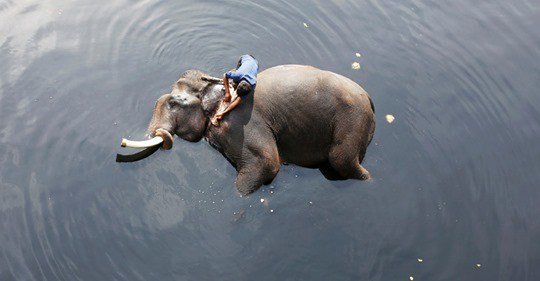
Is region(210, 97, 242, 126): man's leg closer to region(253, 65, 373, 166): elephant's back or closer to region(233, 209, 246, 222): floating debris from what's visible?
region(253, 65, 373, 166): elephant's back

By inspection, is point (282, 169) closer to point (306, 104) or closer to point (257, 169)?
point (257, 169)

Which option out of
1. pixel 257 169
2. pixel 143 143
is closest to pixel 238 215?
pixel 257 169

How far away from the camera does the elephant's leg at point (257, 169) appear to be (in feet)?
22.5

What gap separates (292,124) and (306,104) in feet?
0.97

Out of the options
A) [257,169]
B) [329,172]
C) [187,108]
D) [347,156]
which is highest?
[187,108]

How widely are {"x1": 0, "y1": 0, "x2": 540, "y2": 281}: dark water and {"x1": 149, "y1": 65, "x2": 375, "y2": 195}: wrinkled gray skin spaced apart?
268 mm

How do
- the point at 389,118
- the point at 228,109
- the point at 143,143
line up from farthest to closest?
the point at 389,118 < the point at 143,143 < the point at 228,109

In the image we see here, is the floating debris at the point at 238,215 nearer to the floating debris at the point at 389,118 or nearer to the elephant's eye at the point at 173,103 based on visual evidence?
the elephant's eye at the point at 173,103

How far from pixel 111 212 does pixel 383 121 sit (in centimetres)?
373

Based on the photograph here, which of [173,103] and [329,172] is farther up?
[173,103]

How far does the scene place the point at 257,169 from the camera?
271 inches

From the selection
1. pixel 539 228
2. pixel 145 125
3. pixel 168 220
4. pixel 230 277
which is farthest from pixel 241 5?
pixel 539 228

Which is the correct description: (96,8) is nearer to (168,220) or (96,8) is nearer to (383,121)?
(168,220)

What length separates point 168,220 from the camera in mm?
6734
